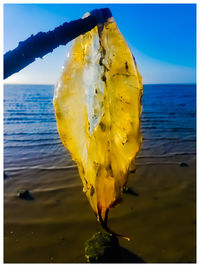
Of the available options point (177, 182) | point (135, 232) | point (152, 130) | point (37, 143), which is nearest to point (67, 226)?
point (135, 232)

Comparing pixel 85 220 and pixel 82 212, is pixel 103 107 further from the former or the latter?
pixel 82 212

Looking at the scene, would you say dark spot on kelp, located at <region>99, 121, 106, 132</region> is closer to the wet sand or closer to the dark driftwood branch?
the dark driftwood branch

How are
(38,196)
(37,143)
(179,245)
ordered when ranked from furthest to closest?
(37,143)
(38,196)
(179,245)

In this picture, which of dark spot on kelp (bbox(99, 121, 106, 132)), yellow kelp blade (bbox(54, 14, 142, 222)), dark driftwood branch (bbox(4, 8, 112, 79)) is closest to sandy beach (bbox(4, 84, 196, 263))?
yellow kelp blade (bbox(54, 14, 142, 222))

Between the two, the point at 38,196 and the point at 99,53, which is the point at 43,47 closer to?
the point at 99,53

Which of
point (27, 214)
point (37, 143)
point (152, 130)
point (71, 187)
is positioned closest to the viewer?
point (27, 214)

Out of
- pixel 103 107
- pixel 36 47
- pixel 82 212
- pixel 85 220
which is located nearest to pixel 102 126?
pixel 103 107

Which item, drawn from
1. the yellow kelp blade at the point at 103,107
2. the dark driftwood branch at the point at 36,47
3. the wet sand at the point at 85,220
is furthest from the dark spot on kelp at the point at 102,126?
the wet sand at the point at 85,220
